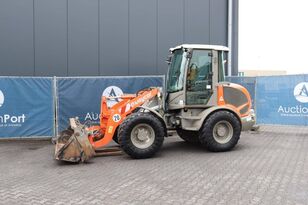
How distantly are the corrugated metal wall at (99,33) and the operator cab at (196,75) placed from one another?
5.10 m

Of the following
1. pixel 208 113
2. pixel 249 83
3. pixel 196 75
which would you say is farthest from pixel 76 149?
pixel 249 83

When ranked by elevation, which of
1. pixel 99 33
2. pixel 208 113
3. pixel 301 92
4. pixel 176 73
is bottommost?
pixel 208 113

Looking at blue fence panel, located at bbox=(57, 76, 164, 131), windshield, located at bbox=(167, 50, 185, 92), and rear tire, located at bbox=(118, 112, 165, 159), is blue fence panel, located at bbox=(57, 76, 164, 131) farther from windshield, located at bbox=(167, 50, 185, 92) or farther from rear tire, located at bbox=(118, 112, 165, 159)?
rear tire, located at bbox=(118, 112, 165, 159)

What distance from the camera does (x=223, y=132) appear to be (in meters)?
8.59

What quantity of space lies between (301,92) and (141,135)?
646cm

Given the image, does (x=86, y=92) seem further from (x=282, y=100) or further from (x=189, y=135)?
(x=282, y=100)

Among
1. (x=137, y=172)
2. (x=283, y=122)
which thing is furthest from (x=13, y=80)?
(x=283, y=122)

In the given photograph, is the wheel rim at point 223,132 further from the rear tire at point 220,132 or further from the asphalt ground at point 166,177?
the asphalt ground at point 166,177

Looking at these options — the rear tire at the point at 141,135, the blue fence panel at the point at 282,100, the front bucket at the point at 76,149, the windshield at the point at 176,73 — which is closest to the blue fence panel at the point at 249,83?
the blue fence panel at the point at 282,100

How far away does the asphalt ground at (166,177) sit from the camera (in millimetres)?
5203

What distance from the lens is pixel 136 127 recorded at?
25.7 ft

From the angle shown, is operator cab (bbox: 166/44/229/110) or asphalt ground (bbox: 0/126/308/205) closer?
asphalt ground (bbox: 0/126/308/205)

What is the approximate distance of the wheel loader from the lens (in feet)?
26.3

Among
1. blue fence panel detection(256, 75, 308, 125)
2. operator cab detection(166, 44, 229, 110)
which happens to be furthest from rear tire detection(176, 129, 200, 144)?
blue fence panel detection(256, 75, 308, 125)
